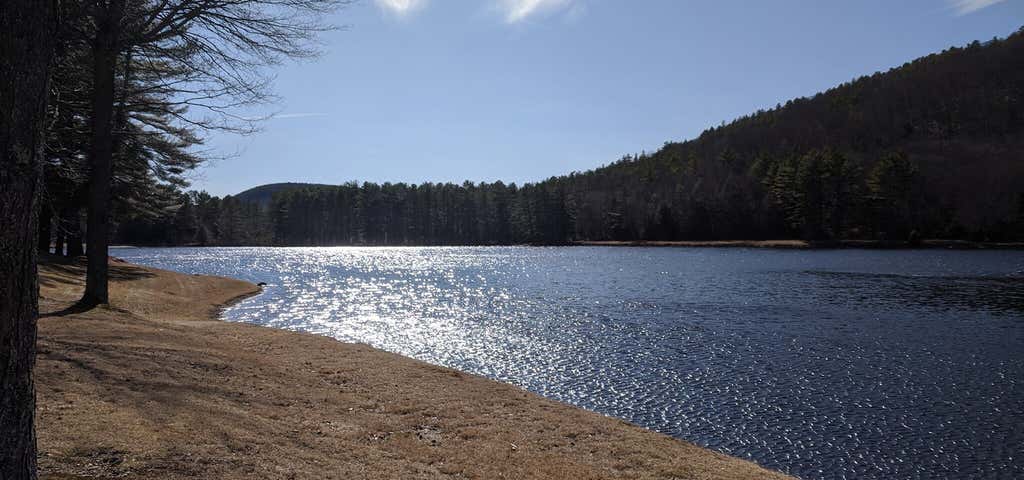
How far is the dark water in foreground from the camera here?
1276cm

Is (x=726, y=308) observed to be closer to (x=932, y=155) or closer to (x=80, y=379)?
(x=80, y=379)

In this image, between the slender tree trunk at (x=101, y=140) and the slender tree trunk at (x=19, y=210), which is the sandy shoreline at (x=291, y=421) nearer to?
the slender tree trunk at (x=101, y=140)

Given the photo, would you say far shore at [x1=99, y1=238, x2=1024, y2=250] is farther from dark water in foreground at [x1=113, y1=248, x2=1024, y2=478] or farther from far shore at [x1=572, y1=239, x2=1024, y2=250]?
dark water in foreground at [x1=113, y1=248, x2=1024, y2=478]

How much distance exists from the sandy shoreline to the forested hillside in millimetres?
107631

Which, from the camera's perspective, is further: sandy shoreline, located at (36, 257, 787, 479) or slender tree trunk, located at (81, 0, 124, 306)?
slender tree trunk, located at (81, 0, 124, 306)

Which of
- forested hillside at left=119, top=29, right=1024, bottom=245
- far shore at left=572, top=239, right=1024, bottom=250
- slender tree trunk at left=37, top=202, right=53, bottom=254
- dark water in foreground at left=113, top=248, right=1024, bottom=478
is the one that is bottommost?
dark water in foreground at left=113, top=248, right=1024, bottom=478

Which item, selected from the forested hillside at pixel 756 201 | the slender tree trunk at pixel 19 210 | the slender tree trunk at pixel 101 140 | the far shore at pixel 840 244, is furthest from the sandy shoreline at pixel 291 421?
the far shore at pixel 840 244

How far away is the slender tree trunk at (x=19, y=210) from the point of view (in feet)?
12.5

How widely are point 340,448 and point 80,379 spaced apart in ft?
16.4

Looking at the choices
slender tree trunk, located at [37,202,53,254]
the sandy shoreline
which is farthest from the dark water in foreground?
slender tree trunk, located at [37,202,53,254]

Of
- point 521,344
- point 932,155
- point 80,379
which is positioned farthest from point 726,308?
point 932,155

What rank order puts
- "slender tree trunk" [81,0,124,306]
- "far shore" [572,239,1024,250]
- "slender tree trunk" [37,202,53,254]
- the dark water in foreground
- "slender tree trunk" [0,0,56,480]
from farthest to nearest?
"far shore" [572,239,1024,250] → "slender tree trunk" [37,202,53,254] → "slender tree trunk" [81,0,124,306] → the dark water in foreground → "slender tree trunk" [0,0,56,480]

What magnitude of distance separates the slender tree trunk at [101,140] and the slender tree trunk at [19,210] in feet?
49.6

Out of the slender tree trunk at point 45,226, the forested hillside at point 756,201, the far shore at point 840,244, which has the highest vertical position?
the forested hillside at point 756,201
